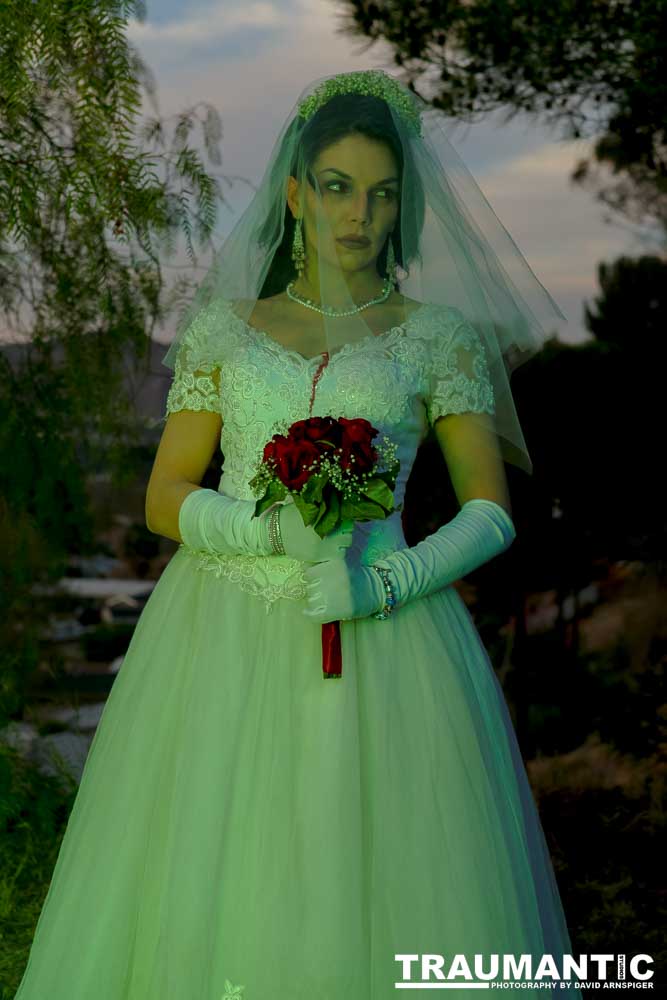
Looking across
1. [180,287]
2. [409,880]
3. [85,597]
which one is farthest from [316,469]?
[85,597]

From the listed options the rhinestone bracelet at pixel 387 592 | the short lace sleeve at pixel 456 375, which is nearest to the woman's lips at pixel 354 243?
the short lace sleeve at pixel 456 375

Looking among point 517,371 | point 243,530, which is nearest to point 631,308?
point 517,371

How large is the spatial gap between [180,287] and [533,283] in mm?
1837

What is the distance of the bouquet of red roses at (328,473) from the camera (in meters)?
2.26

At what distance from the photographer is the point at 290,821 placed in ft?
7.72

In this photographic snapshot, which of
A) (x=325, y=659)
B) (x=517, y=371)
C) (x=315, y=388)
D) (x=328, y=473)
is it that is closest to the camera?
(x=328, y=473)

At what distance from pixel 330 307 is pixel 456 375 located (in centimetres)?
30

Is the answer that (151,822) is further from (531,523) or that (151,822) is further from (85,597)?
(85,597)

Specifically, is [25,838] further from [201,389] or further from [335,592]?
[335,592]

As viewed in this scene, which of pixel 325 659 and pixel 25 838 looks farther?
pixel 25 838

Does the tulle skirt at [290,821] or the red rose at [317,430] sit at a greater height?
the red rose at [317,430]

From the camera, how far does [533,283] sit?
2793 mm

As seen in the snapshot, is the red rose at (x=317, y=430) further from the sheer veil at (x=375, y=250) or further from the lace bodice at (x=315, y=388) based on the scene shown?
the sheer veil at (x=375, y=250)

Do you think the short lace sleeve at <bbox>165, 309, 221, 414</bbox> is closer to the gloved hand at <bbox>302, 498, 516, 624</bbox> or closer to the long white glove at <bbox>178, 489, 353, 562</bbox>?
the long white glove at <bbox>178, 489, 353, 562</bbox>
